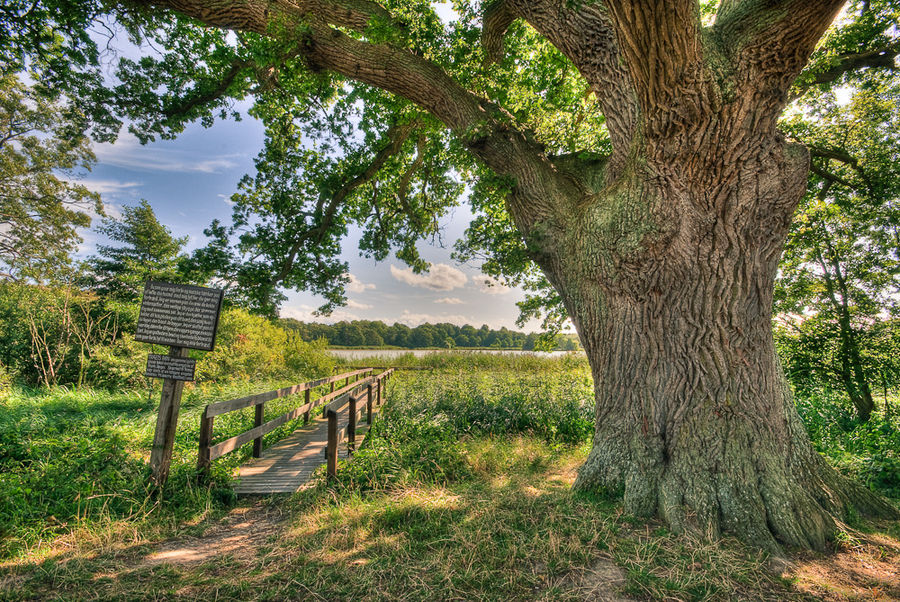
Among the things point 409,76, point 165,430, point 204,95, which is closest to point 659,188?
point 409,76

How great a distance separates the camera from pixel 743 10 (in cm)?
320

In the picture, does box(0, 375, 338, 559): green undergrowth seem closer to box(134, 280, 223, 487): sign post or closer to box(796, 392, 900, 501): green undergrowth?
box(134, 280, 223, 487): sign post

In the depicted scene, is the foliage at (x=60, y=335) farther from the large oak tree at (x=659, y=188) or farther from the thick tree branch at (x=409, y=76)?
the thick tree branch at (x=409, y=76)

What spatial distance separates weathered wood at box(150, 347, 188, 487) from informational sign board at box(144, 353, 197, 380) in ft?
0.30

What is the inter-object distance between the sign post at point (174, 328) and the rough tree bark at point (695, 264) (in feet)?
14.7

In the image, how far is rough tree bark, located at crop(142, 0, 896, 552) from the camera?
300 cm

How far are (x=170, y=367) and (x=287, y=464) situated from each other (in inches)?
88.0

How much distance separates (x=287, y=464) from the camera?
5.41 meters

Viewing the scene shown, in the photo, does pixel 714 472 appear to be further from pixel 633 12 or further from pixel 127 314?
pixel 127 314

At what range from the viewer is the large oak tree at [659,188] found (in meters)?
3.06

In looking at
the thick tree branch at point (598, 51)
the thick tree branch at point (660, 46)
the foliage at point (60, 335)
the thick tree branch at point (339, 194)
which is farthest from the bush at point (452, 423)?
the foliage at point (60, 335)

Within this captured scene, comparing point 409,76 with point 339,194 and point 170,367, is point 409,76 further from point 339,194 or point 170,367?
point 170,367

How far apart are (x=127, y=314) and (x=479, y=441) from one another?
1444 centimetres

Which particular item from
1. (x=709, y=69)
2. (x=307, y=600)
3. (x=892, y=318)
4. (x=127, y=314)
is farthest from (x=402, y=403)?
(x=127, y=314)
